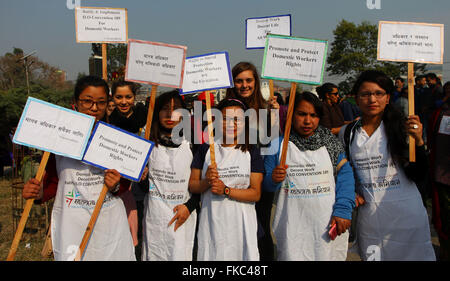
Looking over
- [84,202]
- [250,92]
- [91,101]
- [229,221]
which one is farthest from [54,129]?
[250,92]

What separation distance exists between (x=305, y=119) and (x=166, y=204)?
4.15 ft

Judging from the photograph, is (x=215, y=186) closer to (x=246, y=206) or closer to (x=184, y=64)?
(x=246, y=206)

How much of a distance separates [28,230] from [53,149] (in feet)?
11.0

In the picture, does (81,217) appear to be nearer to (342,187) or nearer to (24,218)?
(24,218)

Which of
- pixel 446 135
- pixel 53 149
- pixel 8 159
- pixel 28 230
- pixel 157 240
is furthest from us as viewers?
pixel 8 159

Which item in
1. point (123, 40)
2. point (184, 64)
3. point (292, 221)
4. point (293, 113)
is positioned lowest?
point (292, 221)

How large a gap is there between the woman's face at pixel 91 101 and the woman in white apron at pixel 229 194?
→ 33.0 inches

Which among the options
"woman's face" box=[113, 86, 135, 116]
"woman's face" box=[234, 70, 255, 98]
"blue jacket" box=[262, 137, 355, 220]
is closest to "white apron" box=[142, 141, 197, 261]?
"blue jacket" box=[262, 137, 355, 220]

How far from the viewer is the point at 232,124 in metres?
2.71

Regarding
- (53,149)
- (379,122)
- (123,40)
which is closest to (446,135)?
(379,122)

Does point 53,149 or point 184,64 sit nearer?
point 53,149

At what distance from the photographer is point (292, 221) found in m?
2.54

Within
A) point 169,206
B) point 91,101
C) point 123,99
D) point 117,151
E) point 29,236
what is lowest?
point 29,236

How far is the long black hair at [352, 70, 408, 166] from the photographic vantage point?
2512 mm
